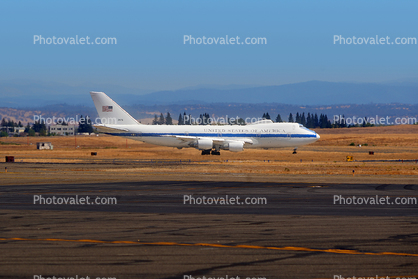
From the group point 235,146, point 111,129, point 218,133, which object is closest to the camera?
point 235,146

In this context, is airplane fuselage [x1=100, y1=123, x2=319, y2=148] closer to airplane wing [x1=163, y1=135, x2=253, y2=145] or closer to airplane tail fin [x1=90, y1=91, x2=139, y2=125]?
airplane wing [x1=163, y1=135, x2=253, y2=145]

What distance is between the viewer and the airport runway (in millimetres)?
11531

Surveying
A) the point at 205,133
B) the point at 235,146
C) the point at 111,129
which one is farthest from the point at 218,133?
the point at 111,129

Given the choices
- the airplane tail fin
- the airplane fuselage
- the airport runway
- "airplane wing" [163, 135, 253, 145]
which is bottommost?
the airport runway

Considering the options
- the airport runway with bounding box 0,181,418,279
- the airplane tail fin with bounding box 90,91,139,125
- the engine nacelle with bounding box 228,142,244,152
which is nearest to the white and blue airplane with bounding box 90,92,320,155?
the airplane tail fin with bounding box 90,91,139,125

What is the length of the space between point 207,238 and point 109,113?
172 feet

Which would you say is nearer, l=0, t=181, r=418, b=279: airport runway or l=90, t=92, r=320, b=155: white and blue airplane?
l=0, t=181, r=418, b=279: airport runway

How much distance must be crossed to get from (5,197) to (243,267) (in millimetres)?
16542

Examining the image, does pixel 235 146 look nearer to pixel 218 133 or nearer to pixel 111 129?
pixel 218 133

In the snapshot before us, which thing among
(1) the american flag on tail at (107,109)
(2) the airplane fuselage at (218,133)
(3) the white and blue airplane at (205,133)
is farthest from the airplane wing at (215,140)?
(1) the american flag on tail at (107,109)

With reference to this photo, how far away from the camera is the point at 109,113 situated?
213ft

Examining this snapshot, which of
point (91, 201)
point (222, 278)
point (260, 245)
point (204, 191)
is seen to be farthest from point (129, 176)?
point (222, 278)

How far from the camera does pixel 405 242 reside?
14.1 meters

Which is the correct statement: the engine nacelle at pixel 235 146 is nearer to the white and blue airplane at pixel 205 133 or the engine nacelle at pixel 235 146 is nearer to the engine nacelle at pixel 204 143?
the white and blue airplane at pixel 205 133
